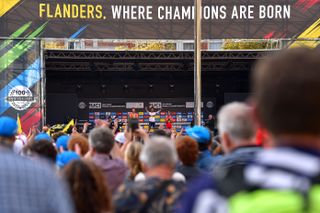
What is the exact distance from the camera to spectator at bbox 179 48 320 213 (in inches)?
52.0

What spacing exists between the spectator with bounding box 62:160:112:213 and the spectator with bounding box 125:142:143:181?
160cm

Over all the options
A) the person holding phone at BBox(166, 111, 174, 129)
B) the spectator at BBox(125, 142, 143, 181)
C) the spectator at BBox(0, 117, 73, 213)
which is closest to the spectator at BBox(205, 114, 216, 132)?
the person holding phone at BBox(166, 111, 174, 129)

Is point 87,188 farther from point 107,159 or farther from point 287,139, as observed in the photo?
point 287,139

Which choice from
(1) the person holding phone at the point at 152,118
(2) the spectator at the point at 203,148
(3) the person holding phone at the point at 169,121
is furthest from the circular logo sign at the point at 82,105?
(2) the spectator at the point at 203,148

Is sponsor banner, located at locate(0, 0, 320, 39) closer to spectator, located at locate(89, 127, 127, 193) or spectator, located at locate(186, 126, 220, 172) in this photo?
spectator, located at locate(186, 126, 220, 172)

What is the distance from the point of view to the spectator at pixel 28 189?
5.27 ft

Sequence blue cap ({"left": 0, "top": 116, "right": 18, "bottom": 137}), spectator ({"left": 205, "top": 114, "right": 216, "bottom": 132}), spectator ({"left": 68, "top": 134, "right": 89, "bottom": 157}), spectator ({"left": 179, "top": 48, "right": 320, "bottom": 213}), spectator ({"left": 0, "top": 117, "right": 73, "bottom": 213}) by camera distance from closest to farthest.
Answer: spectator ({"left": 179, "top": 48, "right": 320, "bottom": 213}) < spectator ({"left": 0, "top": 117, "right": 73, "bottom": 213}) < blue cap ({"left": 0, "top": 116, "right": 18, "bottom": 137}) < spectator ({"left": 68, "top": 134, "right": 89, "bottom": 157}) < spectator ({"left": 205, "top": 114, "right": 216, "bottom": 132})

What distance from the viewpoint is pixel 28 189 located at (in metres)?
1.61

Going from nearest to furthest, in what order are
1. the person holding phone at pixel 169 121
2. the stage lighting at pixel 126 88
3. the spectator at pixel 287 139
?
1. the spectator at pixel 287 139
2. the person holding phone at pixel 169 121
3. the stage lighting at pixel 126 88

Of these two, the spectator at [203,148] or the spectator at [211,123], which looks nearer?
the spectator at [203,148]

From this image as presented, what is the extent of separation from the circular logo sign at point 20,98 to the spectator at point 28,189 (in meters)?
15.8

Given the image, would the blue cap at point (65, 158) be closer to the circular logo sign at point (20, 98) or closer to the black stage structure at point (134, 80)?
the circular logo sign at point (20, 98)

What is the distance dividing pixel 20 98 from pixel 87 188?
48.1 feet

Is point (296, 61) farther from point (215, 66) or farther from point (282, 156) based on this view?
point (215, 66)
